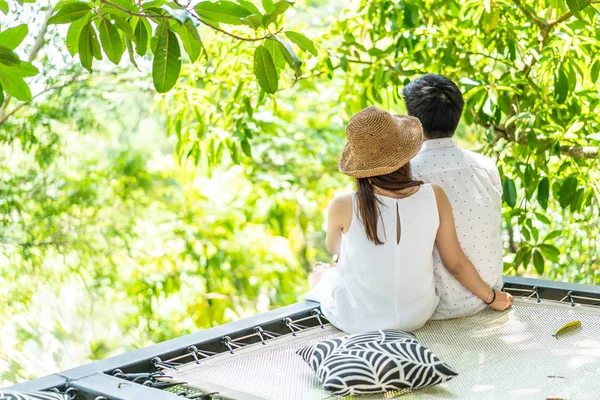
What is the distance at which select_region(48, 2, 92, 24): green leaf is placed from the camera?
56.8 inches

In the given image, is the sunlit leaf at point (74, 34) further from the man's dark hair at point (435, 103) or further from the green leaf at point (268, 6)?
the man's dark hair at point (435, 103)

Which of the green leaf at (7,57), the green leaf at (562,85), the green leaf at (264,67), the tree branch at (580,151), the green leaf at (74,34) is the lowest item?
the tree branch at (580,151)

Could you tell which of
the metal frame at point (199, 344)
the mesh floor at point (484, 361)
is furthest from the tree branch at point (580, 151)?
the mesh floor at point (484, 361)

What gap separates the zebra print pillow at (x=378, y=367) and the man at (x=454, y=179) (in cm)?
56

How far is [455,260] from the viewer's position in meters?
2.39

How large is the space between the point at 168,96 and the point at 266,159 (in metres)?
2.61

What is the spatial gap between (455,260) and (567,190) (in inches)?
27.5

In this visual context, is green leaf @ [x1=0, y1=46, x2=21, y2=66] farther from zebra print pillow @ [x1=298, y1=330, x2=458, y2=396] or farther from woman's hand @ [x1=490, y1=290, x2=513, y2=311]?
woman's hand @ [x1=490, y1=290, x2=513, y2=311]

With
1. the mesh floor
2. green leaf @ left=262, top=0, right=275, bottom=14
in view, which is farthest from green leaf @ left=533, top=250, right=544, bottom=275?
green leaf @ left=262, top=0, right=275, bottom=14

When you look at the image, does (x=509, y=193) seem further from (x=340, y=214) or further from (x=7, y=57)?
(x=7, y=57)

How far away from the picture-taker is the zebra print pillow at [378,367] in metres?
1.79

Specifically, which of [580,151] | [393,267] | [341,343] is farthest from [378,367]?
[580,151]

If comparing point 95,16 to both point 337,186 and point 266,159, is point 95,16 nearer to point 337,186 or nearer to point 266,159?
point 266,159

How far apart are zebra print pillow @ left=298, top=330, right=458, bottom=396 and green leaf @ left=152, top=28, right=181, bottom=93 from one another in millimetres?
743
